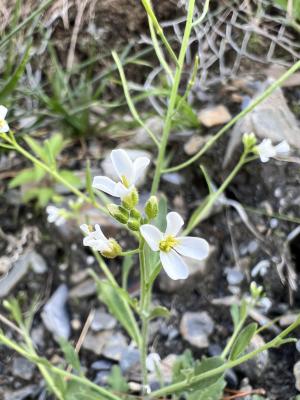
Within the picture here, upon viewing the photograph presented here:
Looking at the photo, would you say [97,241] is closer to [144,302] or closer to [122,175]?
[122,175]

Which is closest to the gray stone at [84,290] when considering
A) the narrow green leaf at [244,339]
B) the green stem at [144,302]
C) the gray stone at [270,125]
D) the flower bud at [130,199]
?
the green stem at [144,302]

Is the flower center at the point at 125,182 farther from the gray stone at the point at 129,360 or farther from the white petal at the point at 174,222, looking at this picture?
the gray stone at the point at 129,360

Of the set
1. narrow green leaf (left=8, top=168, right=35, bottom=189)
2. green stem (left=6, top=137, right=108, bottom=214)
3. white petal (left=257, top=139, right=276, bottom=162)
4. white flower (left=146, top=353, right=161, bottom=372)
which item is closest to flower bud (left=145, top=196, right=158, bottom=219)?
green stem (left=6, top=137, right=108, bottom=214)

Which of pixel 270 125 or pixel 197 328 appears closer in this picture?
pixel 197 328

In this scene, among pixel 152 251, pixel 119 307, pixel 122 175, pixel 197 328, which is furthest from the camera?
pixel 197 328

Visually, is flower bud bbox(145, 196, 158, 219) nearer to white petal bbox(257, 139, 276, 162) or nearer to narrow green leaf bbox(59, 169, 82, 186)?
white petal bbox(257, 139, 276, 162)

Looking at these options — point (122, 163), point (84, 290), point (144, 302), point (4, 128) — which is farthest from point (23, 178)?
point (122, 163)

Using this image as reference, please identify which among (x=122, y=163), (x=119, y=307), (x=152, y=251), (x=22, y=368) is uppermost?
(x=122, y=163)
